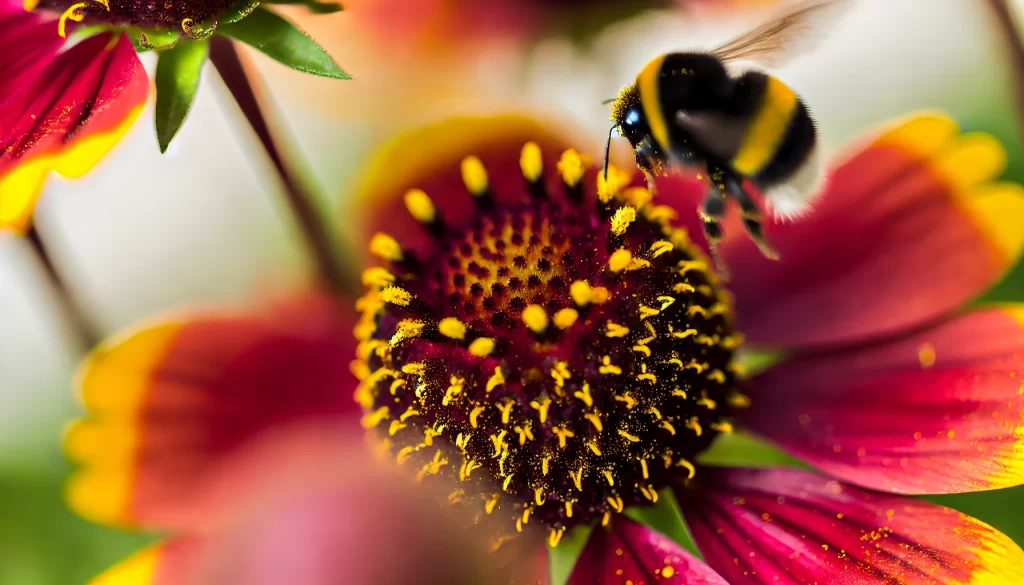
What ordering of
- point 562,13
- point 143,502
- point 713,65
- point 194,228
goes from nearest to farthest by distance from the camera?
point 713,65 → point 143,502 → point 562,13 → point 194,228

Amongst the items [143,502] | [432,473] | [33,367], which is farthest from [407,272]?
[33,367]

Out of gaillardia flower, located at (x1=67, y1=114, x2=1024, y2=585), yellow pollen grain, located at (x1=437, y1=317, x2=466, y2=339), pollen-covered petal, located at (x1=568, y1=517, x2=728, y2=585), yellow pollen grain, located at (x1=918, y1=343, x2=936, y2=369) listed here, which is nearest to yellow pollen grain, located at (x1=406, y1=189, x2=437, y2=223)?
gaillardia flower, located at (x1=67, y1=114, x2=1024, y2=585)

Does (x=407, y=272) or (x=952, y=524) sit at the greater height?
(x=407, y=272)

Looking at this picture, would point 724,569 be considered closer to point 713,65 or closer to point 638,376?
point 638,376

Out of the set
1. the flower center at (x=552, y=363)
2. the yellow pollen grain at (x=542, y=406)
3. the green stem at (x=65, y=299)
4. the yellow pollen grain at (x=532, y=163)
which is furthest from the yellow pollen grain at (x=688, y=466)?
the green stem at (x=65, y=299)

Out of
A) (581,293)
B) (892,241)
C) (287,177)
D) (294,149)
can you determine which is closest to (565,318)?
(581,293)
